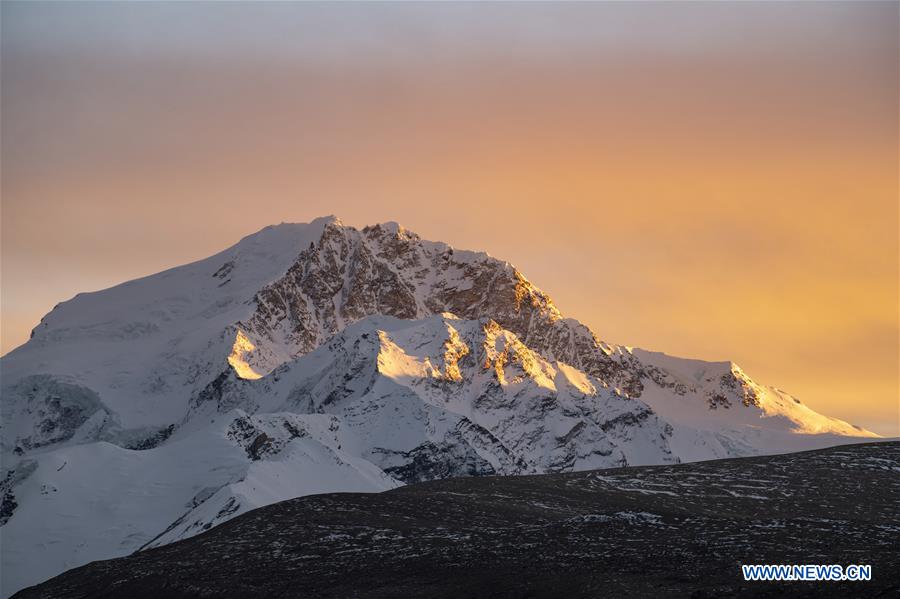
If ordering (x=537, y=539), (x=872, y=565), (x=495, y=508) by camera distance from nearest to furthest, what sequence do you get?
(x=872, y=565) < (x=537, y=539) < (x=495, y=508)

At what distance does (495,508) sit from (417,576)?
33.1m

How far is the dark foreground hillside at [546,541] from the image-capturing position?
8800 centimetres

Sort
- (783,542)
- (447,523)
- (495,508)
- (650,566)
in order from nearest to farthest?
(650,566)
(783,542)
(447,523)
(495,508)

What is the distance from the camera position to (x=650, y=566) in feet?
296

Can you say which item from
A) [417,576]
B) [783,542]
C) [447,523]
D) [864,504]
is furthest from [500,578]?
[864,504]

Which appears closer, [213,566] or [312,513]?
[213,566]

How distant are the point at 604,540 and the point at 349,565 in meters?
18.8

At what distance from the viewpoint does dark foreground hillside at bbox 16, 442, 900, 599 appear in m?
88.0

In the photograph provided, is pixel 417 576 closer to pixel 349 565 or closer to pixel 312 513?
pixel 349 565

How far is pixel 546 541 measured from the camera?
102625 millimetres

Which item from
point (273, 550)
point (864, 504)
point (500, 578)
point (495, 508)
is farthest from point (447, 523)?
point (864, 504)

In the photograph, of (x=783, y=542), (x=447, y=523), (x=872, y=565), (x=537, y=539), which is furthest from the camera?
(x=447, y=523)

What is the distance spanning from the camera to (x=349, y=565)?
10119cm

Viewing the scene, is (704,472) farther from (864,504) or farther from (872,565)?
(872,565)
